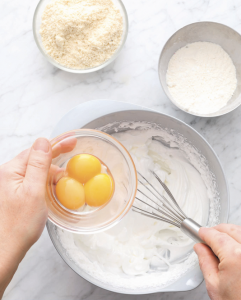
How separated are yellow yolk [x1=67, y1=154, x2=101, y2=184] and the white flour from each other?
53cm

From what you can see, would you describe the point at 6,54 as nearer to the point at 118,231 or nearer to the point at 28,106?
the point at 28,106

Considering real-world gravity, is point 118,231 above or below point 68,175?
below

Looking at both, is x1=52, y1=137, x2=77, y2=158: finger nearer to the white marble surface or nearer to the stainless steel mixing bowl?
the stainless steel mixing bowl

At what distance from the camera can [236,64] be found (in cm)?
142

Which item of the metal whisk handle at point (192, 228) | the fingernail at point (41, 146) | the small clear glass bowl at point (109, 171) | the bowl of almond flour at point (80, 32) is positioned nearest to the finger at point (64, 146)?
the small clear glass bowl at point (109, 171)

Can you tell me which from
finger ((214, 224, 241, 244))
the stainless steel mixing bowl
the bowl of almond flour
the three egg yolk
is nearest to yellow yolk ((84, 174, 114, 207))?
the three egg yolk

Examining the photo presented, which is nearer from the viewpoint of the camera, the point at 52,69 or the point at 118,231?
the point at 118,231

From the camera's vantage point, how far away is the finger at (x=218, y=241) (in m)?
0.93

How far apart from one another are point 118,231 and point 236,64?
38.2 inches

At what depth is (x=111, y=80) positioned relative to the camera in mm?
1487

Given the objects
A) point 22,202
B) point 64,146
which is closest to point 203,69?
point 64,146

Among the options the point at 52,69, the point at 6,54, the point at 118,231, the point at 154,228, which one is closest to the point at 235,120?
the point at 154,228

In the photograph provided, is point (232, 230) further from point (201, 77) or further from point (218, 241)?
point (201, 77)

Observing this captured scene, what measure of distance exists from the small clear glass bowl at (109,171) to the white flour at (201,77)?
0.42 m
